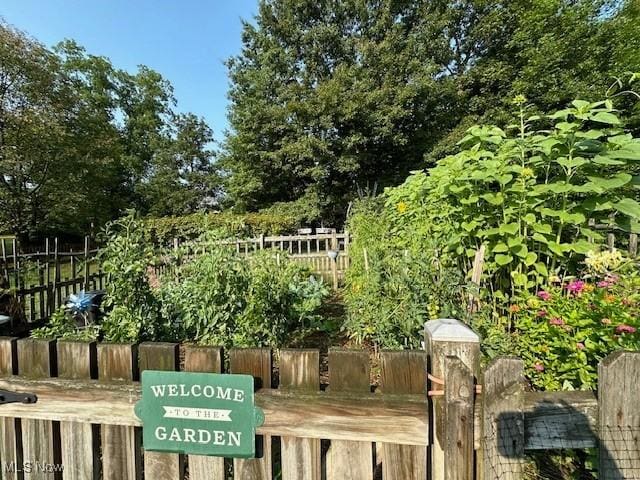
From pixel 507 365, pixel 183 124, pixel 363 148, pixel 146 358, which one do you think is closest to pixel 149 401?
pixel 146 358

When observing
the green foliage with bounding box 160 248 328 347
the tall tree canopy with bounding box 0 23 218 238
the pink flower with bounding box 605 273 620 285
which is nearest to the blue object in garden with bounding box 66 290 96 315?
the green foliage with bounding box 160 248 328 347

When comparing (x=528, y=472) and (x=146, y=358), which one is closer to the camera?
(x=146, y=358)

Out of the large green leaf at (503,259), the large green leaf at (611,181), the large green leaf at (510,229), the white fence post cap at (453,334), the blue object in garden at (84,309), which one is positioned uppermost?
the large green leaf at (611,181)

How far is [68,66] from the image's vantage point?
827 inches

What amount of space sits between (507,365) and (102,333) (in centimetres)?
273

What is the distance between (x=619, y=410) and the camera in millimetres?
847

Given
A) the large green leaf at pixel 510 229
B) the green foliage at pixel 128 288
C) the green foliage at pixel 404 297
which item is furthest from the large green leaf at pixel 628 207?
the green foliage at pixel 128 288

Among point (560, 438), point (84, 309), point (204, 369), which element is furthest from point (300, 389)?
point (84, 309)

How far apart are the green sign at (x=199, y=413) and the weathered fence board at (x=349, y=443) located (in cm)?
21

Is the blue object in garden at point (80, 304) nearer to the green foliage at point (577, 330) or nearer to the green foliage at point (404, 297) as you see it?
the green foliage at point (404, 297)

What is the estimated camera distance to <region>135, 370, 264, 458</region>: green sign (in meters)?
0.92

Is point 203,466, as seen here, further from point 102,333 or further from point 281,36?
point 281,36

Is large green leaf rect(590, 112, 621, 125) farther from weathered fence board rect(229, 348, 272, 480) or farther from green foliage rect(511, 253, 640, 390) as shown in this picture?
weathered fence board rect(229, 348, 272, 480)

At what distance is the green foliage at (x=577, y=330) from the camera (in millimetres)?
1432
